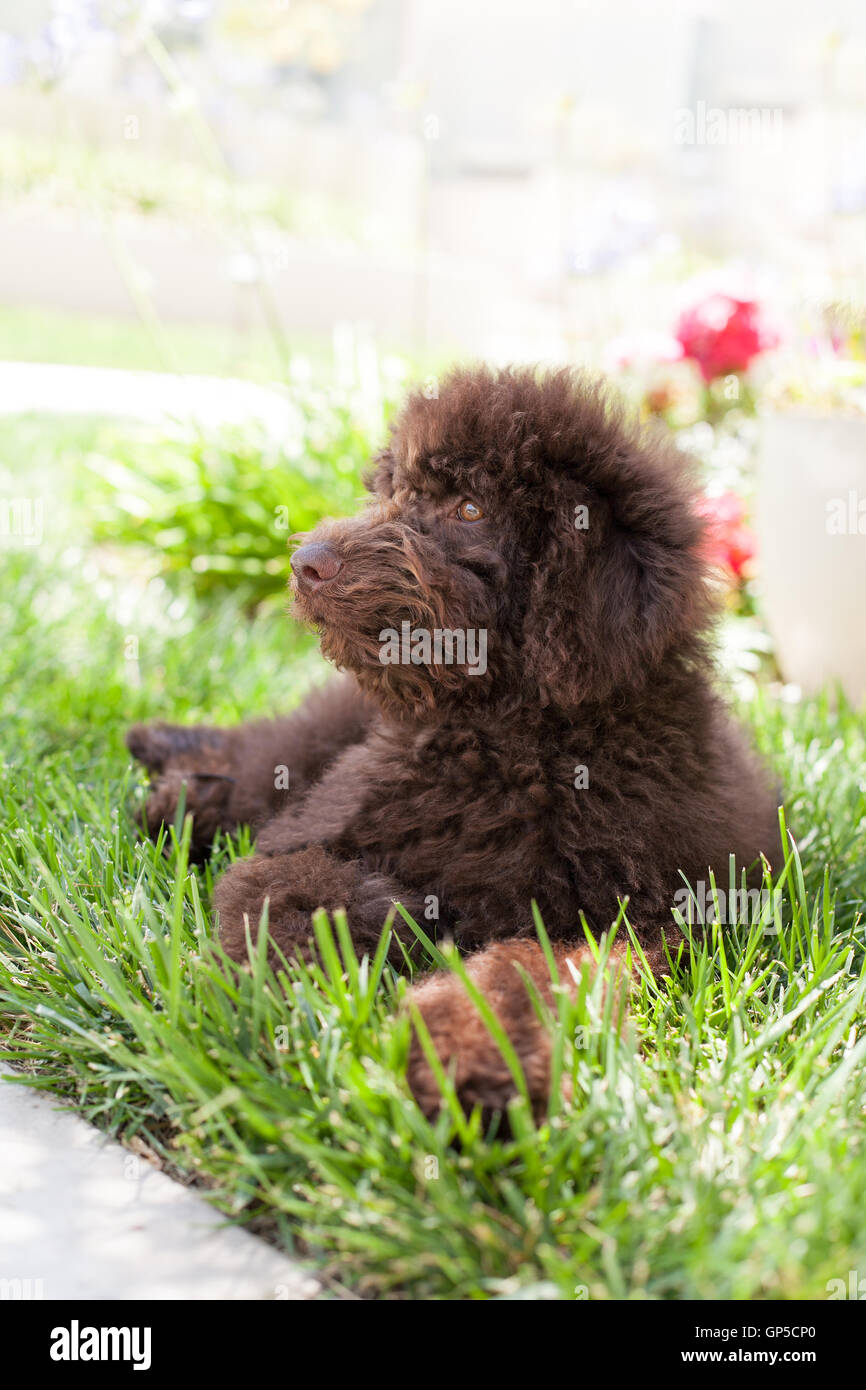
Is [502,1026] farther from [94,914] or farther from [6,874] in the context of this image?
[6,874]

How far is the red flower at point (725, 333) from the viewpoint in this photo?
6660 millimetres

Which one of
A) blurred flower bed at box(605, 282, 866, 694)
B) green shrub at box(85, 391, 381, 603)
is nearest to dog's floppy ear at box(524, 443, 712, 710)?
blurred flower bed at box(605, 282, 866, 694)

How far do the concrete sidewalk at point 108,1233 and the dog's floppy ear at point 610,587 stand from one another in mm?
1179

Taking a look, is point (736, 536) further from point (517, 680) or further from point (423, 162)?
point (423, 162)

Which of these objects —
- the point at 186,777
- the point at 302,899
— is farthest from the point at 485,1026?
the point at 186,777

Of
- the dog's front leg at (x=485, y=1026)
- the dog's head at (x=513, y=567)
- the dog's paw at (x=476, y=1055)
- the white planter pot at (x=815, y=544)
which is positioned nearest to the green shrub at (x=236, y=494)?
the white planter pot at (x=815, y=544)

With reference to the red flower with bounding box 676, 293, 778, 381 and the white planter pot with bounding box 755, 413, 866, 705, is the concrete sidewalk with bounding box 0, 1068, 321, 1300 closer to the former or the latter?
the white planter pot with bounding box 755, 413, 866, 705

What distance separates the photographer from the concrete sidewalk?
5.81 ft

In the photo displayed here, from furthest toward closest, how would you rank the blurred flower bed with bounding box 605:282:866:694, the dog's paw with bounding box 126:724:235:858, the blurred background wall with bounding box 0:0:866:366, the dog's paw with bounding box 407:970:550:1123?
the blurred background wall with bounding box 0:0:866:366
the blurred flower bed with bounding box 605:282:866:694
the dog's paw with bounding box 126:724:235:858
the dog's paw with bounding box 407:970:550:1123

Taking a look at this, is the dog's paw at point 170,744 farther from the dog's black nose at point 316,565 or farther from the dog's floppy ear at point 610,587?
the dog's floppy ear at point 610,587

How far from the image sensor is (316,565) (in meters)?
2.35

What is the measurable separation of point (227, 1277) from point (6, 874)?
128 cm
